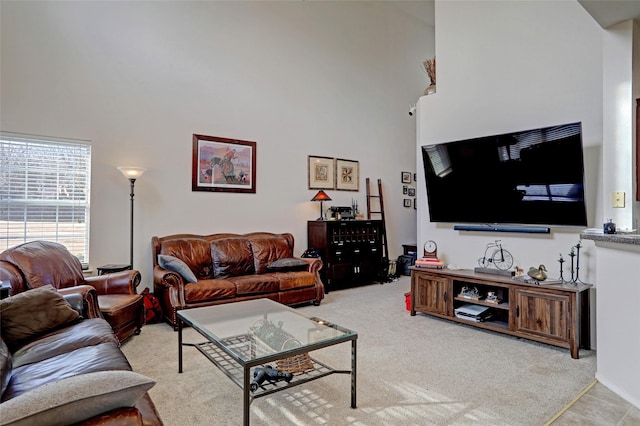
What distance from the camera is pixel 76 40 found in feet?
13.5

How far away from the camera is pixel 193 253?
4.58 m

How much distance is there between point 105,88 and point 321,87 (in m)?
3.35

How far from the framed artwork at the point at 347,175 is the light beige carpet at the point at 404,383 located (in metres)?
3.28

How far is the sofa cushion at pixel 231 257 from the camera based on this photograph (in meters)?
4.70

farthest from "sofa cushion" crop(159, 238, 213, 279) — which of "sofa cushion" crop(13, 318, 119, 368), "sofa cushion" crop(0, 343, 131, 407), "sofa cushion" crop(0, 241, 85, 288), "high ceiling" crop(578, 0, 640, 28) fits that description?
"high ceiling" crop(578, 0, 640, 28)

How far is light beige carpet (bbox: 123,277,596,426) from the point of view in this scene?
2131 millimetres

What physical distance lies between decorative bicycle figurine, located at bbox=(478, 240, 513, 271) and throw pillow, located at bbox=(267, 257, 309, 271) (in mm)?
2237

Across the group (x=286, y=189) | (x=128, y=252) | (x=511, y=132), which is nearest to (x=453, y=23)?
(x=511, y=132)

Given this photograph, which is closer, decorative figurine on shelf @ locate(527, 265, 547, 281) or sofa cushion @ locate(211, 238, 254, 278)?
decorative figurine on shelf @ locate(527, 265, 547, 281)

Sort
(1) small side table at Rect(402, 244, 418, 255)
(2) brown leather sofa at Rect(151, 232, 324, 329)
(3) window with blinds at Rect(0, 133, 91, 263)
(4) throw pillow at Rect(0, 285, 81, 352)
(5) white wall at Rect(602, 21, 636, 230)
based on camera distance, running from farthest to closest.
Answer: (1) small side table at Rect(402, 244, 418, 255) < (2) brown leather sofa at Rect(151, 232, 324, 329) < (3) window with blinds at Rect(0, 133, 91, 263) < (5) white wall at Rect(602, 21, 636, 230) < (4) throw pillow at Rect(0, 285, 81, 352)

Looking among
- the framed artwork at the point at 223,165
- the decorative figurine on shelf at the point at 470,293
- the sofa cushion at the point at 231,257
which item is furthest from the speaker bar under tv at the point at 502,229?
the framed artwork at the point at 223,165

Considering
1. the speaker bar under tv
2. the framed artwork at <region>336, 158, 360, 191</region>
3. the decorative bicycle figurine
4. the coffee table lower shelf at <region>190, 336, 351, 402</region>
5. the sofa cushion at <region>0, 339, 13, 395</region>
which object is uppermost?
the framed artwork at <region>336, 158, 360, 191</region>

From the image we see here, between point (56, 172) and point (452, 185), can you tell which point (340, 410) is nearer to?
point (452, 185)

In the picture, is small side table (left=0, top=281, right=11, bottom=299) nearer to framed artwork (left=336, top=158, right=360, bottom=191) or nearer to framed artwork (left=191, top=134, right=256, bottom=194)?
framed artwork (left=191, top=134, right=256, bottom=194)
